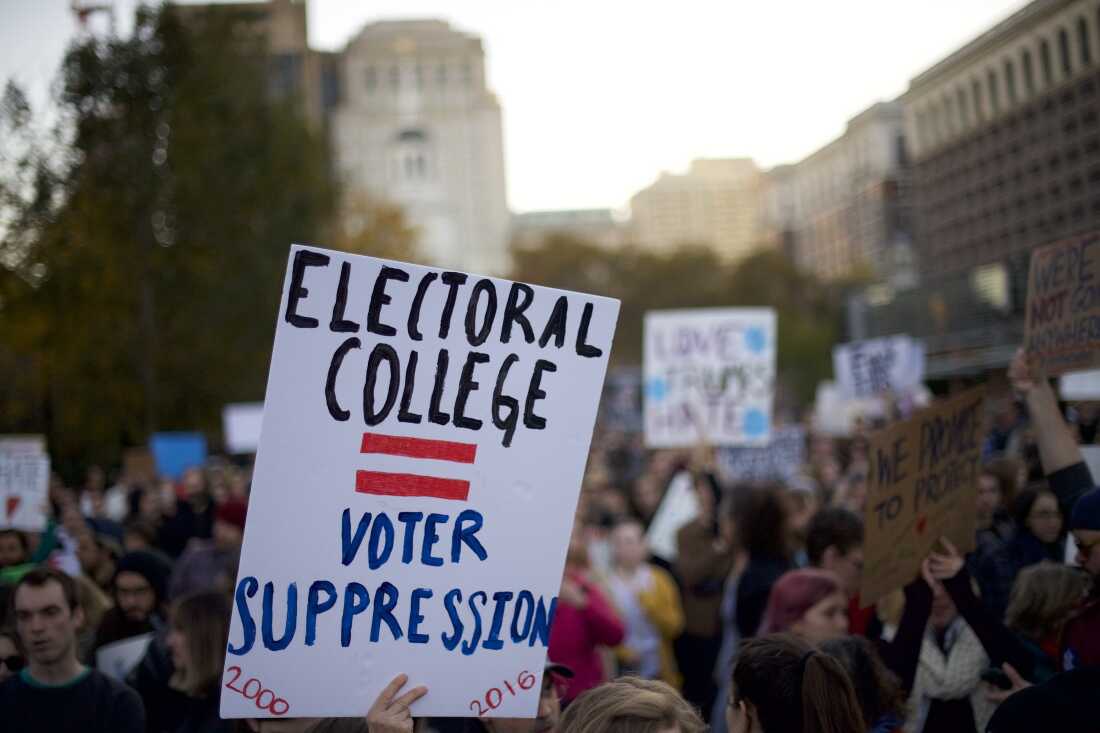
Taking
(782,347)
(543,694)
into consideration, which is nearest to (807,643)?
(543,694)

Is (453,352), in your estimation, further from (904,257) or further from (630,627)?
(904,257)

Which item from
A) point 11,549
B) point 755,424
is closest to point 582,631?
point 11,549

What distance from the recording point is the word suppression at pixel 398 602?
3.17 meters

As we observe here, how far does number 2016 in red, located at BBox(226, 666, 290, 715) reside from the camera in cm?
312

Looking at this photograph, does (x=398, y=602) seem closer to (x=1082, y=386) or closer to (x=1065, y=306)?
(x=1065, y=306)

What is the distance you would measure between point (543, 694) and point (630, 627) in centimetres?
372

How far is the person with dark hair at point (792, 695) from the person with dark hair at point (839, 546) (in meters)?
2.00

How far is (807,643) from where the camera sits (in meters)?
3.40

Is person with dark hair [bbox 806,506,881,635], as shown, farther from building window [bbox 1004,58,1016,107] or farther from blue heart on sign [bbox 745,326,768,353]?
blue heart on sign [bbox 745,326,768,353]

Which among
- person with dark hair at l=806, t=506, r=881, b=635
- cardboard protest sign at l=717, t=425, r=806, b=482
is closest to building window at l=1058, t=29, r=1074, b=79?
person with dark hair at l=806, t=506, r=881, b=635

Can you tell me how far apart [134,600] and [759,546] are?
313 cm

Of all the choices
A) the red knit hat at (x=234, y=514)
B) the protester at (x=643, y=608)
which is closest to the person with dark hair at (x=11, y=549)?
the red knit hat at (x=234, y=514)

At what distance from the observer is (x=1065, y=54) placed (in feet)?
28.4

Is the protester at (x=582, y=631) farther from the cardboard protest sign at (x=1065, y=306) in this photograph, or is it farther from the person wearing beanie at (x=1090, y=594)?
the person wearing beanie at (x=1090, y=594)
